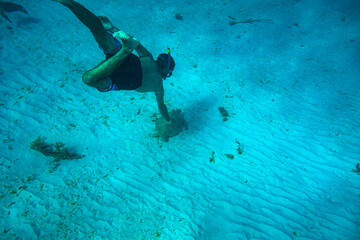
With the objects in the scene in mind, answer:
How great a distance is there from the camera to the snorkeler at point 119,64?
272cm

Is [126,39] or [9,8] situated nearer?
[126,39]

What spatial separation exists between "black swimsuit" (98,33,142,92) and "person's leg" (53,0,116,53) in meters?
0.16

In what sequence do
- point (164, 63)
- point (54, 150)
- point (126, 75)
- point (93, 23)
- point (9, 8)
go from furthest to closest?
point (9, 8) → point (54, 150) → point (164, 63) → point (126, 75) → point (93, 23)

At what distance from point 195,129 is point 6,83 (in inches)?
261

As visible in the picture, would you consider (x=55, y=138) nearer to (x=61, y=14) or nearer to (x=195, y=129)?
(x=195, y=129)

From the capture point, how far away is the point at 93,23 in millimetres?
2898

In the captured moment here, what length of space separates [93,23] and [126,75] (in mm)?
984

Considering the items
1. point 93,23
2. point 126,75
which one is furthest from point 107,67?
point 93,23

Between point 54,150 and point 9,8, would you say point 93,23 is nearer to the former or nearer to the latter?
point 54,150

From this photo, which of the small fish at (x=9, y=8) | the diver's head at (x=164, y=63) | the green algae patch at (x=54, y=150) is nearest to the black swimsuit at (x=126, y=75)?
the diver's head at (x=164, y=63)

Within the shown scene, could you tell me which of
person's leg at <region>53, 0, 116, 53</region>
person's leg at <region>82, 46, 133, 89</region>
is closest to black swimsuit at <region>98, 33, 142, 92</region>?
person's leg at <region>53, 0, 116, 53</region>

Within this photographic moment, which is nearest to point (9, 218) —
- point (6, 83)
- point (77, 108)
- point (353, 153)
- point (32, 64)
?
point (77, 108)

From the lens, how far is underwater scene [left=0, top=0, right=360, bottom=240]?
3662mm

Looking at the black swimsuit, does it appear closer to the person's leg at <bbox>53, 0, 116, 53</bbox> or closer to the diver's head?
the person's leg at <bbox>53, 0, 116, 53</bbox>
